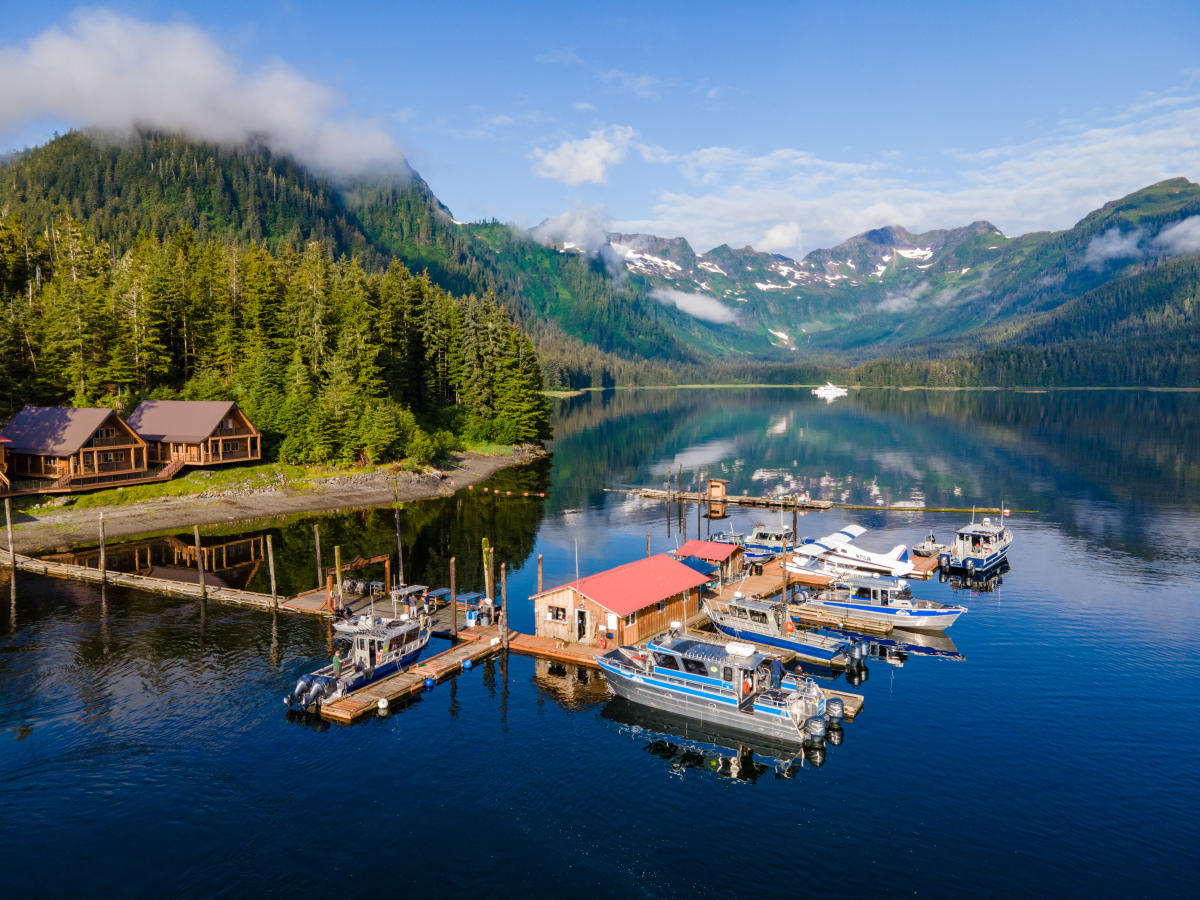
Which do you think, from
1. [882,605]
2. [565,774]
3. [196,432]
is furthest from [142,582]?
[882,605]

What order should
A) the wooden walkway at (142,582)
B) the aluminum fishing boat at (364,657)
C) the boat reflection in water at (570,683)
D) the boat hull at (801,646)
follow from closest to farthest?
the aluminum fishing boat at (364,657)
the boat reflection in water at (570,683)
the boat hull at (801,646)
the wooden walkway at (142,582)

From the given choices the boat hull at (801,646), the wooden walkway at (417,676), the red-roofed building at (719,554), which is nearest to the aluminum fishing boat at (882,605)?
the red-roofed building at (719,554)

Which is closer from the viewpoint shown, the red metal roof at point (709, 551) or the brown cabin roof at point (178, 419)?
the red metal roof at point (709, 551)

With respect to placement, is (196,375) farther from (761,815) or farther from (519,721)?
(761,815)

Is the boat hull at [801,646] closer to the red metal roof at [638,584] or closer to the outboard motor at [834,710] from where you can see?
the red metal roof at [638,584]

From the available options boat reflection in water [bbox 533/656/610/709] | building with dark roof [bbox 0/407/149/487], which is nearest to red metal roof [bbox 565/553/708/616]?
boat reflection in water [bbox 533/656/610/709]

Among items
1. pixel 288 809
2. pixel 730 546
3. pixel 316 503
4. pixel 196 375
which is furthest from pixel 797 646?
pixel 196 375

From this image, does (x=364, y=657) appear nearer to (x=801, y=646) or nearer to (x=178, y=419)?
(x=801, y=646)

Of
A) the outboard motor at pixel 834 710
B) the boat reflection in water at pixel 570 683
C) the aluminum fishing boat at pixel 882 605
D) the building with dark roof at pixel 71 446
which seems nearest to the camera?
the outboard motor at pixel 834 710
